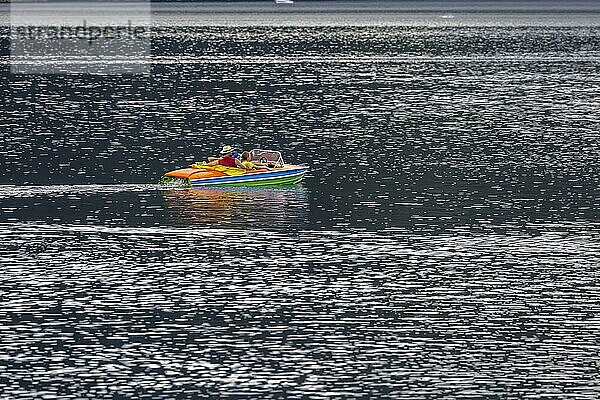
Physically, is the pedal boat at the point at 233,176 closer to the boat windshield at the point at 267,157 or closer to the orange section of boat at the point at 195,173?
the orange section of boat at the point at 195,173

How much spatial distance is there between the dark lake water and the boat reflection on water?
7.7 inches

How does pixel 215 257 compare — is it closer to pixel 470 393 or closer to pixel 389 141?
pixel 470 393

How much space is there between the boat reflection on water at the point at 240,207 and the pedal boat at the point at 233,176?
380mm

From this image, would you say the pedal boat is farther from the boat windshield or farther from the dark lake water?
Answer: the dark lake water

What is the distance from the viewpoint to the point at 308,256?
50.6 meters

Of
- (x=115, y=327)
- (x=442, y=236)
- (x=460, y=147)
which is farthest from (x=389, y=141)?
(x=115, y=327)

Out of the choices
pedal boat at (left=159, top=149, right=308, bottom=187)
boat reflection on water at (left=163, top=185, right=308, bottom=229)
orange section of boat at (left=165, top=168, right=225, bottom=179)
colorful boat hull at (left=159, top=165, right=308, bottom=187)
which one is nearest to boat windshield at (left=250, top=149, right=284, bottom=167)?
pedal boat at (left=159, top=149, right=308, bottom=187)

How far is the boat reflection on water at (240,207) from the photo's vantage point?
56281 millimetres

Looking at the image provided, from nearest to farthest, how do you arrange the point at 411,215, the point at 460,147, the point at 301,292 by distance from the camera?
1. the point at 301,292
2. the point at 411,215
3. the point at 460,147

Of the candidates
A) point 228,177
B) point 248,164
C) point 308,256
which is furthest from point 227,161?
point 308,256

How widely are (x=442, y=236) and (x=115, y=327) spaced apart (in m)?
16.3

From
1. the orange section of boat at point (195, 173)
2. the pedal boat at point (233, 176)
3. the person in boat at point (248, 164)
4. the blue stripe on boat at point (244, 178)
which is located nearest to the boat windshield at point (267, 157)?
the pedal boat at point (233, 176)

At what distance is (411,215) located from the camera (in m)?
57.9

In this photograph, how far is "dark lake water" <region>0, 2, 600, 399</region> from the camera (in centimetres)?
3750
